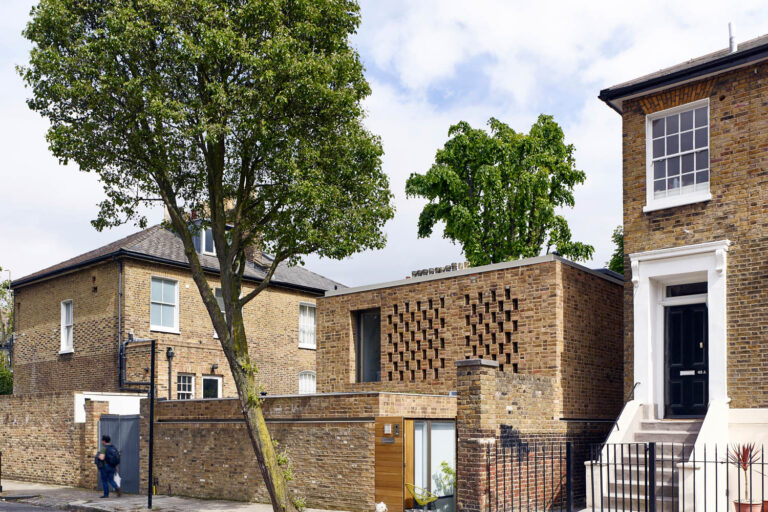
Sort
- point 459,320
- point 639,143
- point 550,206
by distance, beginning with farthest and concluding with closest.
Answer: point 550,206, point 459,320, point 639,143

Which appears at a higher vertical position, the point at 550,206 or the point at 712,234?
the point at 550,206

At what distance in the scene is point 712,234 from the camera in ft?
50.5

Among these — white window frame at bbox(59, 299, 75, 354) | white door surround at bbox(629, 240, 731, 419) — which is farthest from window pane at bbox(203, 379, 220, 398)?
white door surround at bbox(629, 240, 731, 419)

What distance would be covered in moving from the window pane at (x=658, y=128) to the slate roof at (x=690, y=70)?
0.65 metres

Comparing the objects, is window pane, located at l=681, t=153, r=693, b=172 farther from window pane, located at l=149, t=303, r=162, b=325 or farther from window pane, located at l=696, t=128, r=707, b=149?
window pane, located at l=149, t=303, r=162, b=325

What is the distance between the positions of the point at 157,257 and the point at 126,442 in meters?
7.26

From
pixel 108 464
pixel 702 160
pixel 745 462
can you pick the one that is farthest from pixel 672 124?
pixel 108 464

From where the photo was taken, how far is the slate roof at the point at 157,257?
89.1 feet

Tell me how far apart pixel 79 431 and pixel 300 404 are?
9.39 meters

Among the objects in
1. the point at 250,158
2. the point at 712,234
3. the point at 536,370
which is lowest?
the point at 536,370

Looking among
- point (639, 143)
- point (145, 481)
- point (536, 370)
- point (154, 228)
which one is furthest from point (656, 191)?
point (154, 228)

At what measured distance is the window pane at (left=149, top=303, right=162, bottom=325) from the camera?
27.1 metres

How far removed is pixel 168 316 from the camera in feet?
90.7

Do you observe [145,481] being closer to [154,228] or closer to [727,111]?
[154,228]
